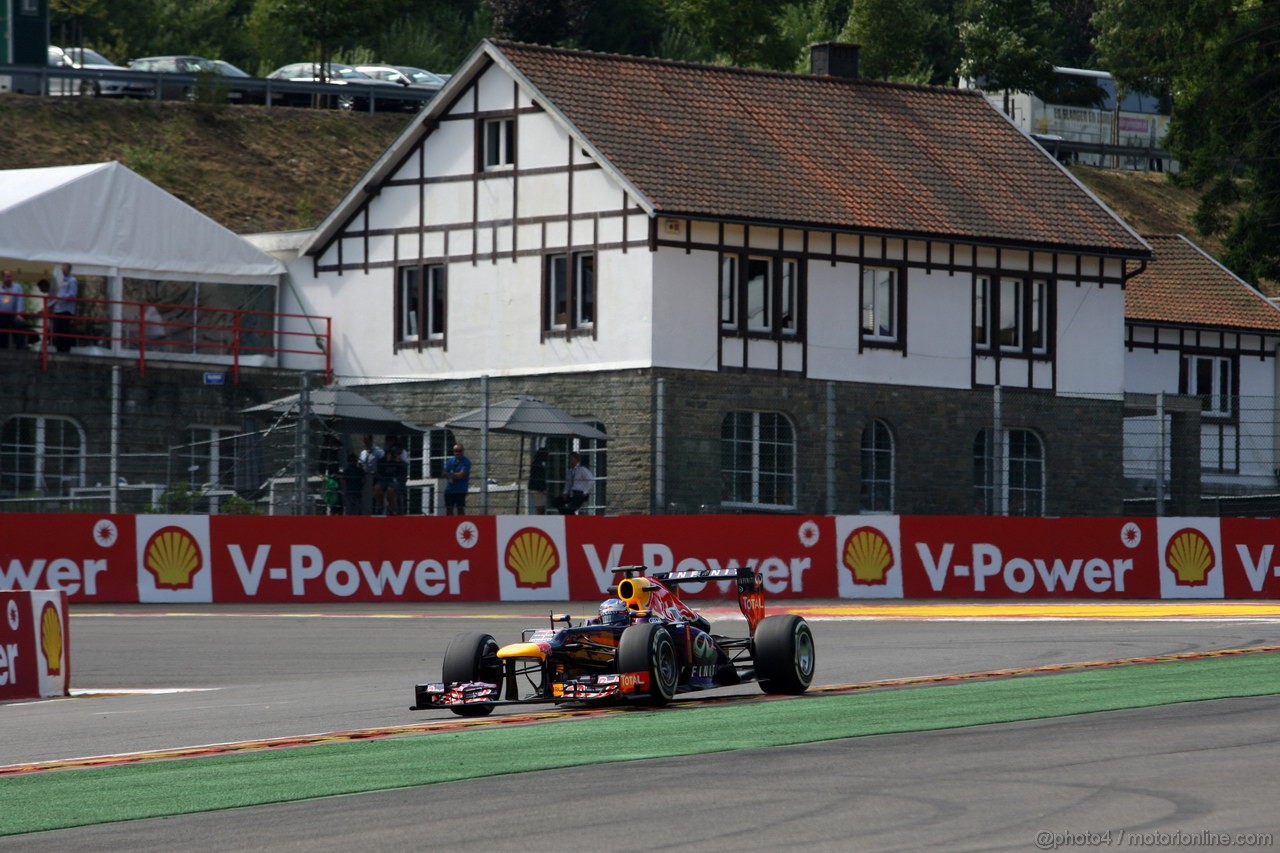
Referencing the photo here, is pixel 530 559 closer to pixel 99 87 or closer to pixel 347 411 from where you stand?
pixel 347 411

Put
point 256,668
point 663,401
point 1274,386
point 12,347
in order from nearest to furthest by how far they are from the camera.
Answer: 1. point 256,668
2. point 663,401
3. point 12,347
4. point 1274,386

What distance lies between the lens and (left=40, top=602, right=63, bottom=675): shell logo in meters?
18.2

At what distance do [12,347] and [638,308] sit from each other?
34.8 ft

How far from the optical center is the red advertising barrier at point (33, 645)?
17.8m

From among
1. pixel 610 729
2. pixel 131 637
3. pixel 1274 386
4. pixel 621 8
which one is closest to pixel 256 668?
pixel 131 637

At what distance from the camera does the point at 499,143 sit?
40156 millimetres

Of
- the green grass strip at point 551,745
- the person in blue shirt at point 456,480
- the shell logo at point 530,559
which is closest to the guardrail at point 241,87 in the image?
the person in blue shirt at point 456,480

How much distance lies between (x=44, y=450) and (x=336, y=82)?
32.8m

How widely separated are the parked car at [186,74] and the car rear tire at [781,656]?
46.1m

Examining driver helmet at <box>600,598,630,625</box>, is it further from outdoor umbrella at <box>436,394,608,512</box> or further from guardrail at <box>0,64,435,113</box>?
guardrail at <box>0,64,435,113</box>

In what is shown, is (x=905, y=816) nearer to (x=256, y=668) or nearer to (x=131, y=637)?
(x=256, y=668)

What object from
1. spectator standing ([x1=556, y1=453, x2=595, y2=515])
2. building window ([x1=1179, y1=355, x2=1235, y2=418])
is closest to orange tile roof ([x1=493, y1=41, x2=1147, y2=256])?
spectator standing ([x1=556, y1=453, x2=595, y2=515])

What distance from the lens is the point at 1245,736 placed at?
41.1 ft

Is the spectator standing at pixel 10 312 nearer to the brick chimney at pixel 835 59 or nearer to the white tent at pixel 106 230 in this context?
the white tent at pixel 106 230
